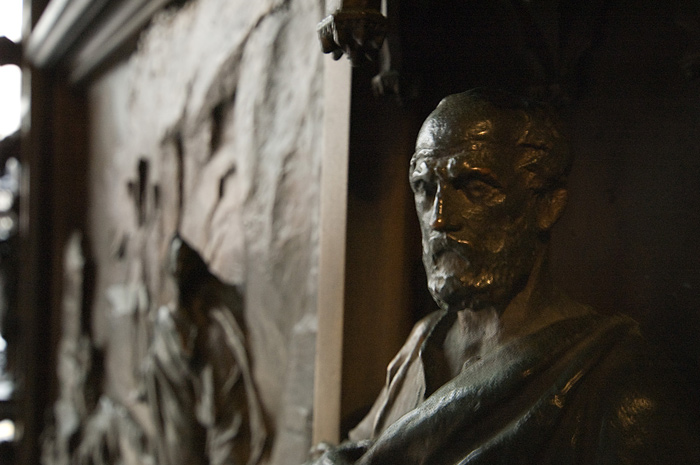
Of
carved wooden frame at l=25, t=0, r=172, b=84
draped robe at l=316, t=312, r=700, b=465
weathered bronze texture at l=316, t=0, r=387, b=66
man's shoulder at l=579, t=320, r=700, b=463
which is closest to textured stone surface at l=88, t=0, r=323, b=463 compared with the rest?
carved wooden frame at l=25, t=0, r=172, b=84

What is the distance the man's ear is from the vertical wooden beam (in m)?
0.74

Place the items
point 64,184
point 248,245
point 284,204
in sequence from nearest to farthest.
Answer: point 284,204 → point 248,245 → point 64,184

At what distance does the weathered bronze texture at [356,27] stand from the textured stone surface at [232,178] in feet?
2.79

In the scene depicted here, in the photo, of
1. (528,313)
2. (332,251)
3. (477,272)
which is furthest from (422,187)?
(332,251)

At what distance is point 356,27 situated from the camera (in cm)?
137

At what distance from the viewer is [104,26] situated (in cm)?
412

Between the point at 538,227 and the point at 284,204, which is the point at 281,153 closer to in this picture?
the point at 284,204

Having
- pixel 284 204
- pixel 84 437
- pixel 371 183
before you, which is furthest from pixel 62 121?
pixel 371 183

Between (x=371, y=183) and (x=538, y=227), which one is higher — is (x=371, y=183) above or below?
above

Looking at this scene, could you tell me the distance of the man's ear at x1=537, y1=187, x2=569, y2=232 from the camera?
130 centimetres

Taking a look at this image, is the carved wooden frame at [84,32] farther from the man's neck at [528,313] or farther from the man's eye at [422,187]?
the man's neck at [528,313]

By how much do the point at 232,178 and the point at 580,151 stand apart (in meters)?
1.53

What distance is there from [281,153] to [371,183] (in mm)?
593

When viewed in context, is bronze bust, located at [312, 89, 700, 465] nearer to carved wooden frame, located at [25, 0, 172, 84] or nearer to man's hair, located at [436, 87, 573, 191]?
man's hair, located at [436, 87, 573, 191]
